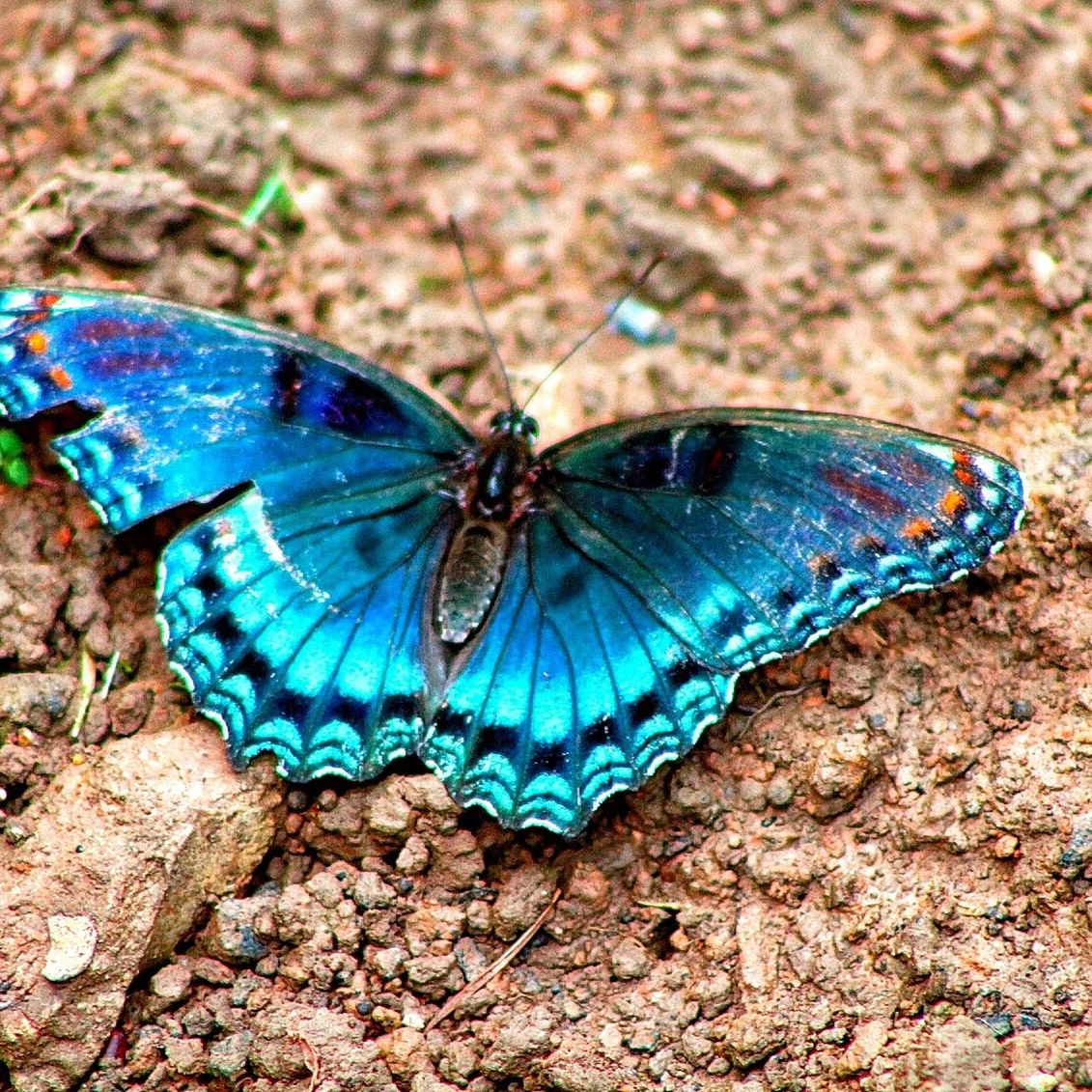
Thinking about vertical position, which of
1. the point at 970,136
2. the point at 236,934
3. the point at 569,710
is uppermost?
the point at 970,136

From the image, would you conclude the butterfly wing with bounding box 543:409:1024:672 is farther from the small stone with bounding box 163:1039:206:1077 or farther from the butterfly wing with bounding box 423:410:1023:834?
the small stone with bounding box 163:1039:206:1077

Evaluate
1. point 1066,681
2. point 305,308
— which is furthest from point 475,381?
point 1066,681

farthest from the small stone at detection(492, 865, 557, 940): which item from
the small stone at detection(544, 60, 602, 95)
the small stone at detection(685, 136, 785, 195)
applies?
the small stone at detection(544, 60, 602, 95)

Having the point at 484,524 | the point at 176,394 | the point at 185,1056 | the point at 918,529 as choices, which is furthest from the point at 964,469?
the point at 185,1056

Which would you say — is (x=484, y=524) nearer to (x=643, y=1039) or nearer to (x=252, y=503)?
(x=252, y=503)

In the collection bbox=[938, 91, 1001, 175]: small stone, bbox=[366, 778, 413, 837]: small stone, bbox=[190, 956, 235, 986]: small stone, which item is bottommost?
bbox=[190, 956, 235, 986]: small stone

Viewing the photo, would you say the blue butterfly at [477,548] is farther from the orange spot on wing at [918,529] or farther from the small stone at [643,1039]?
the small stone at [643,1039]

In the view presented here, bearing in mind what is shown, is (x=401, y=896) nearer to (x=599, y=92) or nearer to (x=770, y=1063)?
(x=770, y=1063)
